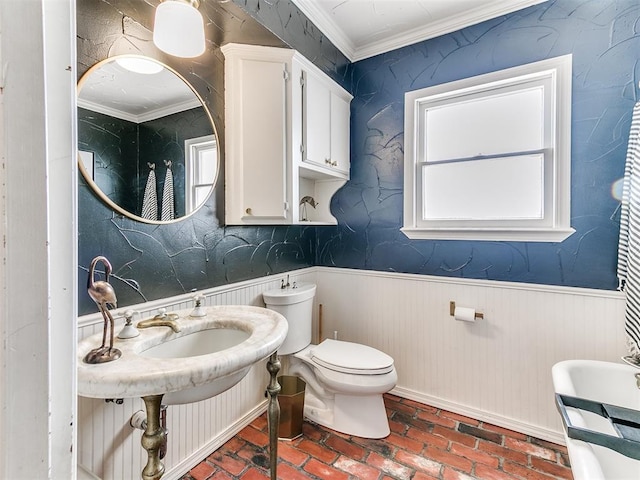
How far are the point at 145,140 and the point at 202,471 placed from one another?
5.19ft

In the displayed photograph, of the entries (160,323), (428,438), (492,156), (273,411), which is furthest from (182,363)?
(492,156)

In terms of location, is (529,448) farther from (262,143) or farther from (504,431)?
(262,143)

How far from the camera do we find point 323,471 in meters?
1.54

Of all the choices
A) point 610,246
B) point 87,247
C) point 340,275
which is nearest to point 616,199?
point 610,246

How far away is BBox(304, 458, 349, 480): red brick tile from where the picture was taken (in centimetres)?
151

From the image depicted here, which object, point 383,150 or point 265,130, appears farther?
point 383,150

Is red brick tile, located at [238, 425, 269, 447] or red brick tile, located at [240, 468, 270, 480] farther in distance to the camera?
red brick tile, located at [238, 425, 269, 447]

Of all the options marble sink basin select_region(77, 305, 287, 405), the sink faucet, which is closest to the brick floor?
marble sink basin select_region(77, 305, 287, 405)

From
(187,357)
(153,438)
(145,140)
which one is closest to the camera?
(153,438)

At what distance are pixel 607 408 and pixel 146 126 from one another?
217 cm

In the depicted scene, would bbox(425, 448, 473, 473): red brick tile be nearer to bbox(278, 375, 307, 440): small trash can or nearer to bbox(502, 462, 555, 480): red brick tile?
bbox(502, 462, 555, 480): red brick tile

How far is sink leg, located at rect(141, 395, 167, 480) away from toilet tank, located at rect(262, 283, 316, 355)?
3.40 feet

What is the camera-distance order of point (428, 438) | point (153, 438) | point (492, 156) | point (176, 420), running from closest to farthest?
1. point (153, 438)
2. point (176, 420)
3. point (428, 438)
4. point (492, 156)

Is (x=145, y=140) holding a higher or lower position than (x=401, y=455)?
higher
